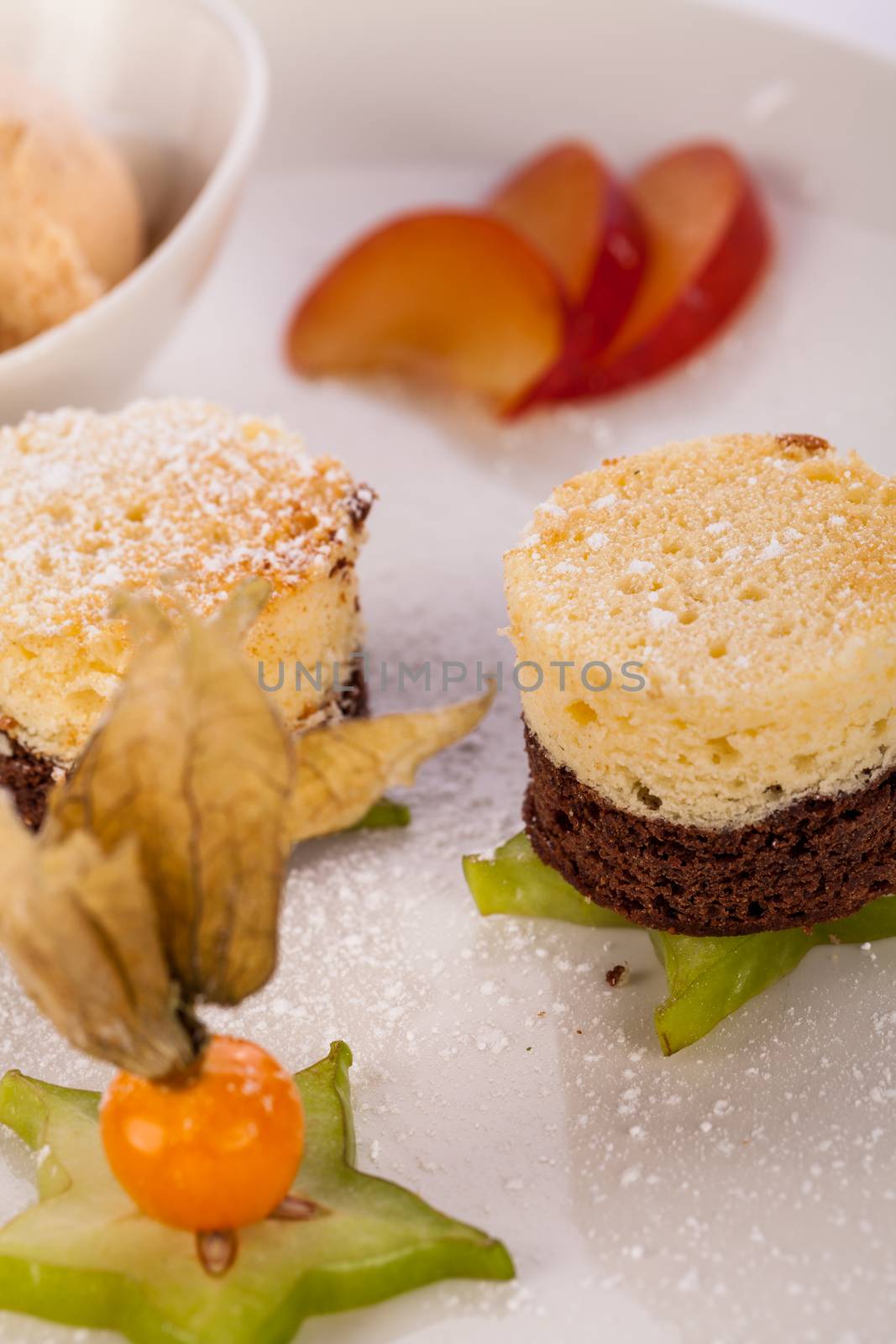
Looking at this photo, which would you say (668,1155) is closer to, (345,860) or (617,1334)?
(617,1334)

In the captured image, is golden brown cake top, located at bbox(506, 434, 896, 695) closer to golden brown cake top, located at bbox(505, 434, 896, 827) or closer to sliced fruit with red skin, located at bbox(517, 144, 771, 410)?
golden brown cake top, located at bbox(505, 434, 896, 827)

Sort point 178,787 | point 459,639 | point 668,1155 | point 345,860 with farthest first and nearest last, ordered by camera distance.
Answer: point 459,639, point 345,860, point 668,1155, point 178,787

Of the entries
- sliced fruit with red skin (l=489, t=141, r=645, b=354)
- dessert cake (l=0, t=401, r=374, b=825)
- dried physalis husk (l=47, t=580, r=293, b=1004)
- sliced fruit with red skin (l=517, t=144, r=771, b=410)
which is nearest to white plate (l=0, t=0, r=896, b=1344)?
sliced fruit with red skin (l=517, t=144, r=771, b=410)

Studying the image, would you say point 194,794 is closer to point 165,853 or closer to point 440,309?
point 165,853

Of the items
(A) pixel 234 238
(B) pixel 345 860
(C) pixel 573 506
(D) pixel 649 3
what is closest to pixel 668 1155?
(B) pixel 345 860

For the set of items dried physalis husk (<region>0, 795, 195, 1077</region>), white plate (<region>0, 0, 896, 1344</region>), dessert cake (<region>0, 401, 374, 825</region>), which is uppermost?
dried physalis husk (<region>0, 795, 195, 1077</region>)

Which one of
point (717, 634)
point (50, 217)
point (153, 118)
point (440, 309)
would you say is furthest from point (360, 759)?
point (153, 118)
